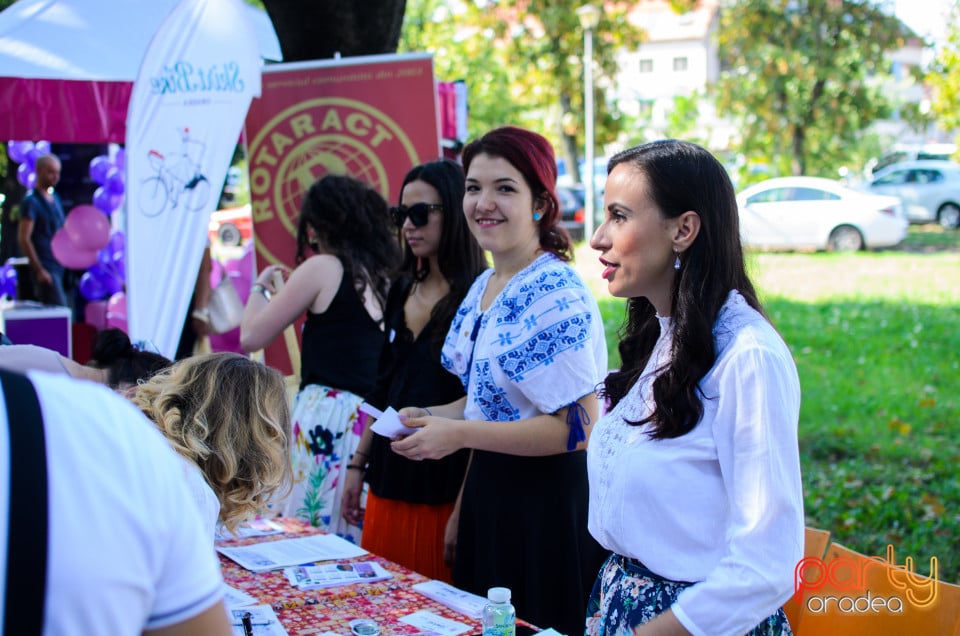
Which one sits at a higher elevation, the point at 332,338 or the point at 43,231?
the point at 43,231

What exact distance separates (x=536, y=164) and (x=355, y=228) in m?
1.28

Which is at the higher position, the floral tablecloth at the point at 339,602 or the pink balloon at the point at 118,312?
the pink balloon at the point at 118,312

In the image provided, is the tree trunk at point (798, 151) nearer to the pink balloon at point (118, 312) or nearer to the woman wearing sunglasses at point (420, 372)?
the pink balloon at point (118, 312)

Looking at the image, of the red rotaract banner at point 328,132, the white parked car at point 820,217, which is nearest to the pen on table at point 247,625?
the red rotaract banner at point 328,132

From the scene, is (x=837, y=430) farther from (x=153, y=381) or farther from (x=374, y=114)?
(x=153, y=381)

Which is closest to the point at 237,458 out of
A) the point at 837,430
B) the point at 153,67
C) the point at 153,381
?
the point at 153,381

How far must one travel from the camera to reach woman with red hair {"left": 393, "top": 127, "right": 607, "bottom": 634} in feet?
8.09

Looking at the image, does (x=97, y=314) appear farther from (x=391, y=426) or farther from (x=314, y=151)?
(x=391, y=426)

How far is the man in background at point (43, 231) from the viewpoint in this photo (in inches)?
330

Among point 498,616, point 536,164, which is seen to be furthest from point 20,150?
point 498,616

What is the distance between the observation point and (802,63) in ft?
74.4

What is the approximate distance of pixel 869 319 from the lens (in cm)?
1005

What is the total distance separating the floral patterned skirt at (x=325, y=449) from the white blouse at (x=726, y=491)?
1.99m

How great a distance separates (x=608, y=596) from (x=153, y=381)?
3.90 feet
